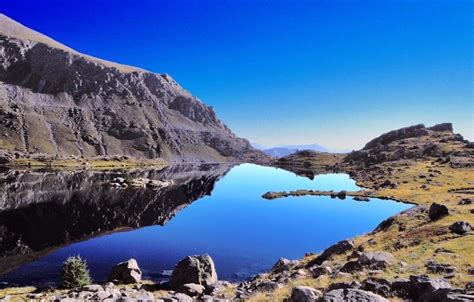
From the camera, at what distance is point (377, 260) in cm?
2731

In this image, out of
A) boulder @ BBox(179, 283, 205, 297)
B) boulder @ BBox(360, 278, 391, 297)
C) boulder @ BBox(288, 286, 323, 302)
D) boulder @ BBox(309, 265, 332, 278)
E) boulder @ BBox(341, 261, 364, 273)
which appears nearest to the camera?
boulder @ BBox(288, 286, 323, 302)

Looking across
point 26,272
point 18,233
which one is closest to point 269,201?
point 18,233

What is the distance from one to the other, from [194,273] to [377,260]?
1714 cm

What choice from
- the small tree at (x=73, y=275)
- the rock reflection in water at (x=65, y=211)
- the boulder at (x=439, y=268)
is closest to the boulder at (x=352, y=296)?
the boulder at (x=439, y=268)

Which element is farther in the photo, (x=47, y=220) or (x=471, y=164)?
(x=471, y=164)

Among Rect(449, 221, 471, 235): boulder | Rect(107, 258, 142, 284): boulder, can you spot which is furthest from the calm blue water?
Rect(449, 221, 471, 235): boulder

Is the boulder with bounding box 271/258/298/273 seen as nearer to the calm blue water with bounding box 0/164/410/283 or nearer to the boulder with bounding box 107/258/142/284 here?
the calm blue water with bounding box 0/164/410/283

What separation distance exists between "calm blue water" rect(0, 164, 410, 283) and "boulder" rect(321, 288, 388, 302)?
1169 inches

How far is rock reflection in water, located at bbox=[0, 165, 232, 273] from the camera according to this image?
5797 centimetres

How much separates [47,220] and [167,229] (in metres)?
24.7

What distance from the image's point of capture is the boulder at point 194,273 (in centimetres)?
3481

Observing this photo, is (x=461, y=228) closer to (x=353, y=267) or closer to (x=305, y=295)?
(x=353, y=267)

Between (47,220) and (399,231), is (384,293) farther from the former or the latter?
(47,220)

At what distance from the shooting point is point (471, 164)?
178 meters
